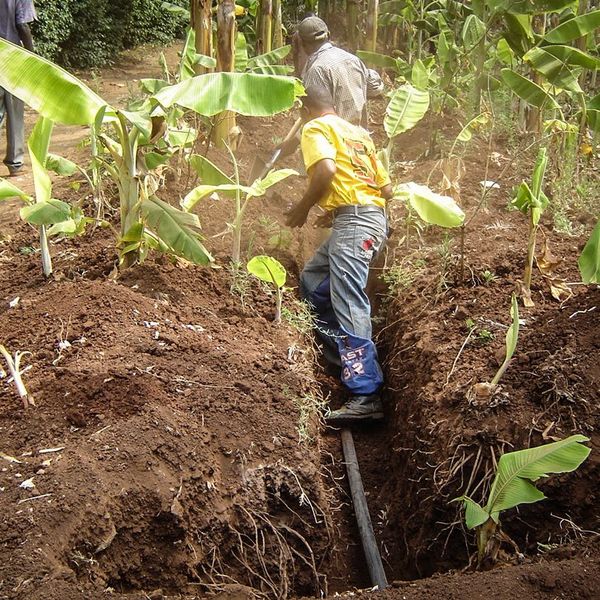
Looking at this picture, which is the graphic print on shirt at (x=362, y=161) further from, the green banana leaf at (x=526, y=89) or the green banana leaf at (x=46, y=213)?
the green banana leaf at (x=46, y=213)

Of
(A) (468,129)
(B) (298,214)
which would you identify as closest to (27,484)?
(B) (298,214)

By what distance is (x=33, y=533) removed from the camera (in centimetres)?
306

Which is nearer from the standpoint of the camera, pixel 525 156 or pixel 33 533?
pixel 33 533

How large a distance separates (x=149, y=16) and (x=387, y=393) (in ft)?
43.2

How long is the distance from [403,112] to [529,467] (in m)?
3.93

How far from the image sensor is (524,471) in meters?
3.30

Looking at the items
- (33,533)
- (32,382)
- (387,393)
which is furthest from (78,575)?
(387,393)

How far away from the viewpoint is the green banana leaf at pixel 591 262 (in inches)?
160

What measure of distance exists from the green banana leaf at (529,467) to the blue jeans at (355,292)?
2047 mm

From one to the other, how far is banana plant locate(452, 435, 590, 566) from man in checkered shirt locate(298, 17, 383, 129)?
354 centimetres

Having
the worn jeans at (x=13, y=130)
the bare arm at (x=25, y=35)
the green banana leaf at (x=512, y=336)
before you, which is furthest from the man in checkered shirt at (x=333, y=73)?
the worn jeans at (x=13, y=130)

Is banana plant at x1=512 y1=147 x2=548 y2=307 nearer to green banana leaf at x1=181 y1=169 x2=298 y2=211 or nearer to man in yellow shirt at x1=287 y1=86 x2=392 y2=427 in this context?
man in yellow shirt at x1=287 y1=86 x2=392 y2=427

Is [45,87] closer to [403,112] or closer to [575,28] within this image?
[403,112]

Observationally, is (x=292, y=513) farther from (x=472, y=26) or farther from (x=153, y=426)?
(x=472, y=26)
